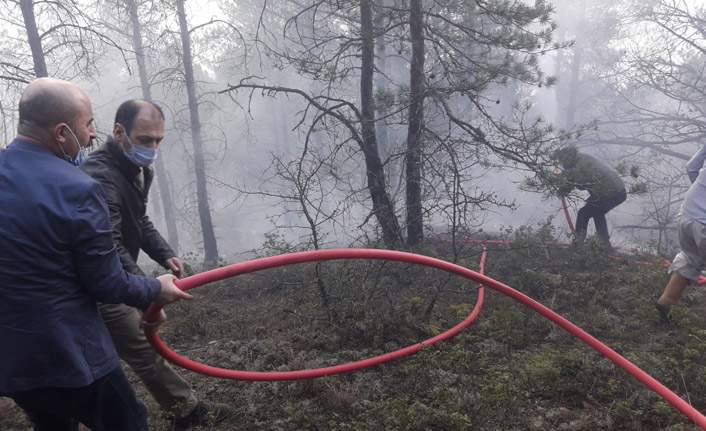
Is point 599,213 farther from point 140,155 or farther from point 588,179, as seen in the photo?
point 140,155

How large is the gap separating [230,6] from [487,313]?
27612mm

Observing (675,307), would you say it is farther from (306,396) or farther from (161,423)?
(161,423)

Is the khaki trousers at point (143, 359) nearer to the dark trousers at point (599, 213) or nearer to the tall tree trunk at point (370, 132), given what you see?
the tall tree trunk at point (370, 132)

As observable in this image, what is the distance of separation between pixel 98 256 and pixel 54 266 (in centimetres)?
17


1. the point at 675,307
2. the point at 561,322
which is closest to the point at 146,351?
the point at 561,322

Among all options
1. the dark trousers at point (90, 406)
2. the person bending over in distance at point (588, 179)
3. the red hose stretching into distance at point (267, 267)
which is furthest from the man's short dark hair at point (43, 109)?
the person bending over in distance at point (588, 179)

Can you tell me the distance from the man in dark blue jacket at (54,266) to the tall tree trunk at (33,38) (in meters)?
8.60

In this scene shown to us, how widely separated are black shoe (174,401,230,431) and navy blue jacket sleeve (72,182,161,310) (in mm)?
1427

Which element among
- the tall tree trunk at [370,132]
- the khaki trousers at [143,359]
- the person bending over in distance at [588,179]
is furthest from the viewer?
the tall tree trunk at [370,132]

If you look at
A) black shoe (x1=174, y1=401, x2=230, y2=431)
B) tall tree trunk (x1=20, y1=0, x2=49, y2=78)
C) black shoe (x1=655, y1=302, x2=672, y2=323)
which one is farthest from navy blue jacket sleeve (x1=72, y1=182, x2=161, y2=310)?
tall tree trunk (x1=20, y1=0, x2=49, y2=78)

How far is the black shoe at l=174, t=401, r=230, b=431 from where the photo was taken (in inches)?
118

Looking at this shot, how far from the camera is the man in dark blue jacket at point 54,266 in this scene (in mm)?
1741

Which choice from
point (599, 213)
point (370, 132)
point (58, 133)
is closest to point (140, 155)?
point (58, 133)

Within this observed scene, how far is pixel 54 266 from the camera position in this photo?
1793 mm
